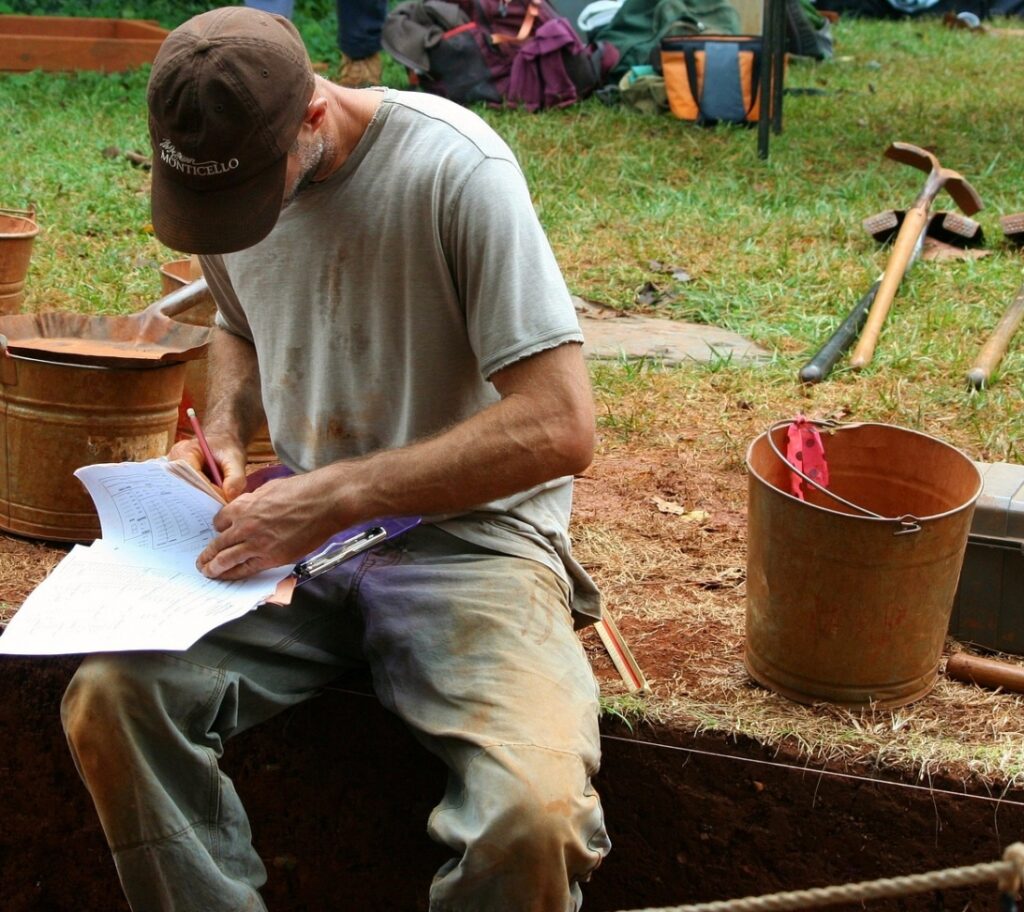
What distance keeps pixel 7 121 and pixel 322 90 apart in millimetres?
6794

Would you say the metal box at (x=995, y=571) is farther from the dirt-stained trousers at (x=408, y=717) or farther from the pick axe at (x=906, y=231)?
the pick axe at (x=906, y=231)

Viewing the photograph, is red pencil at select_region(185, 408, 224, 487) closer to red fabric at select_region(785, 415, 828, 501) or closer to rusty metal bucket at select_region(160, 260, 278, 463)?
red fabric at select_region(785, 415, 828, 501)

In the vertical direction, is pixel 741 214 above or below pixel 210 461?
below

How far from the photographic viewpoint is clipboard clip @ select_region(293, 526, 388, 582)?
7.86 ft

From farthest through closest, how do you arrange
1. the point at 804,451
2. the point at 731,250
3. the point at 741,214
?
the point at 741,214
the point at 731,250
the point at 804,451

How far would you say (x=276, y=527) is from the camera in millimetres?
2307

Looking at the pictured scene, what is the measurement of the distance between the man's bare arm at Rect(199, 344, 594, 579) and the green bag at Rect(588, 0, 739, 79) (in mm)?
7849

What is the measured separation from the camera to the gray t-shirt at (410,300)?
2256 millimetres

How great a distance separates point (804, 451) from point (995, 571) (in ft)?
1.94

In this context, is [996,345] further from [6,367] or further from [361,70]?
[361,70]

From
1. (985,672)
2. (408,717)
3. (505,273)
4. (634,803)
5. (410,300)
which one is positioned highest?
(505,273)

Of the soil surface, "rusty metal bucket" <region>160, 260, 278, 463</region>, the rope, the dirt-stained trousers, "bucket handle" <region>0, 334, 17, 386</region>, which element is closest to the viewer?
the rope

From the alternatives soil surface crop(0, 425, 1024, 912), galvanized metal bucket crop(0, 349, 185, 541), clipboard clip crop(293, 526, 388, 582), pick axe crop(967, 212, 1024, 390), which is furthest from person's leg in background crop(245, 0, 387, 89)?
clipboard clip crop(293, 526, 388, 582)

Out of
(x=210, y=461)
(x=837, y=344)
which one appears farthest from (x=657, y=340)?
(x=210, y=461)
